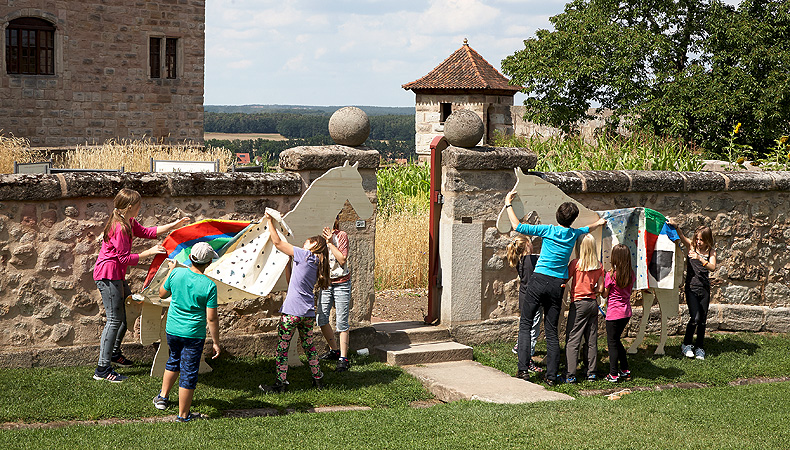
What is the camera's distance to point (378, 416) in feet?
19.2

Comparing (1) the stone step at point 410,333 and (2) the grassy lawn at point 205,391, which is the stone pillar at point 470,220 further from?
(2) the grassy lawn at point 205,391

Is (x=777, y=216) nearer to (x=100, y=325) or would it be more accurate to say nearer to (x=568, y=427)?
(x=568, y=427)

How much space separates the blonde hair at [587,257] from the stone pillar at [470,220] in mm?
1195

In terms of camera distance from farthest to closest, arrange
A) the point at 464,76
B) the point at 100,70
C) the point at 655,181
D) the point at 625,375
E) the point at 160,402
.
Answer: the point at 464,76, the point at 100,70, the point at 655,181, the point at 625,375, the point at 160,402

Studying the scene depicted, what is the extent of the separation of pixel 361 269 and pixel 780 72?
21.6 metres

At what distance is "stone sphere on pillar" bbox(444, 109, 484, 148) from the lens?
7.91 meters

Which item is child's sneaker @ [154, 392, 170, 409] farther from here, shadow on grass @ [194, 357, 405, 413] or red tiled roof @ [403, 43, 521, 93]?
red tiled roof @ [403, 43, 521, 93]

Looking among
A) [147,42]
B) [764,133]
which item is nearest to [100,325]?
[147,42]

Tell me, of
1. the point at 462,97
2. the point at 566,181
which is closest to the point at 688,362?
the point at 566,181

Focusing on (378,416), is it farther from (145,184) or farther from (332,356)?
(145,184)

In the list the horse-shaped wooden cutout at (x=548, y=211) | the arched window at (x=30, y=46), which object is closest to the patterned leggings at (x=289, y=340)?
the horse-shaped wooden cutout at (x=548, y=211)

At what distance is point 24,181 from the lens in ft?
21.1

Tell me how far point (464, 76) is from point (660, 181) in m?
27.0

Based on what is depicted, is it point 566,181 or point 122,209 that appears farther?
point 566,181
